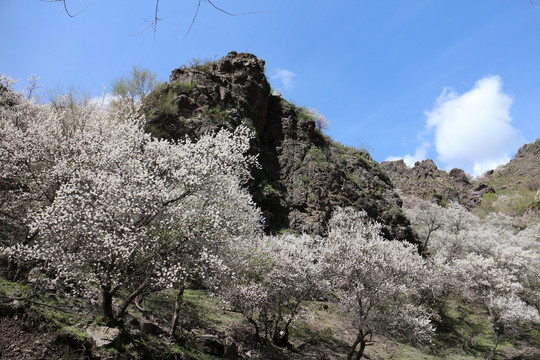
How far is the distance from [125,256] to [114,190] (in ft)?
7.86

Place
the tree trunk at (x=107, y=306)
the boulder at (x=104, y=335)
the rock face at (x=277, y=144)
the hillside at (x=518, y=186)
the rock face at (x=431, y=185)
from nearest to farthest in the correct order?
the boulder at (x=104, y=335)
the tree trunk at (x=107, y=306)
the rock face at (x=277, y=144)
the hillside at (x=518, y=186)
the rock face at (x=431, y=185)

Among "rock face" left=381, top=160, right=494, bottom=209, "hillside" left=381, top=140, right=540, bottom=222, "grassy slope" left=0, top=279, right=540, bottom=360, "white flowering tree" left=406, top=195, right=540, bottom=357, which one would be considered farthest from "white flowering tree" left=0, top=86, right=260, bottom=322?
"rock face" left=381, top=160, right=494, bottom=209

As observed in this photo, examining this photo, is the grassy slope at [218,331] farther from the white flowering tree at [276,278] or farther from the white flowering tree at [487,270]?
the white flowering tree at [487,270]

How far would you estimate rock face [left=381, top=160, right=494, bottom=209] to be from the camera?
82375 mm

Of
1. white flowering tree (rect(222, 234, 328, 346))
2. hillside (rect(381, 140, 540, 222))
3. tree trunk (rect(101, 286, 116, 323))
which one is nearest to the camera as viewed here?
tree trunk (rect(101, 286, 116, 323))

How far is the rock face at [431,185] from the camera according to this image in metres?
82.4

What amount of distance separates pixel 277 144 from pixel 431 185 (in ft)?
211

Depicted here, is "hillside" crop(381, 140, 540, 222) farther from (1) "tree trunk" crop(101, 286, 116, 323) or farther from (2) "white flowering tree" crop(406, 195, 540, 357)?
(1) "tree trunk" crop(101, 286, 116, 323)

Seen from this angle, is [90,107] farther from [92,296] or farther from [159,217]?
[159,217]

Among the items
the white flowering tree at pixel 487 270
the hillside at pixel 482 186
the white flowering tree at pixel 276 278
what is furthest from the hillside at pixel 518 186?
the white flowering tree at pixel 276 278

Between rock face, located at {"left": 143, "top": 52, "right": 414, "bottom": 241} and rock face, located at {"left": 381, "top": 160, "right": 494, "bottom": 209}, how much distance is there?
42.3 m

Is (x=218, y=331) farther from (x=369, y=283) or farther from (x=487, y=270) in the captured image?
(x=487, y=270)

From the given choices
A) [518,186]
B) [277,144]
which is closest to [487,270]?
[277,144]

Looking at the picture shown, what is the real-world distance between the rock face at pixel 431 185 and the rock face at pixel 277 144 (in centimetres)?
4232
